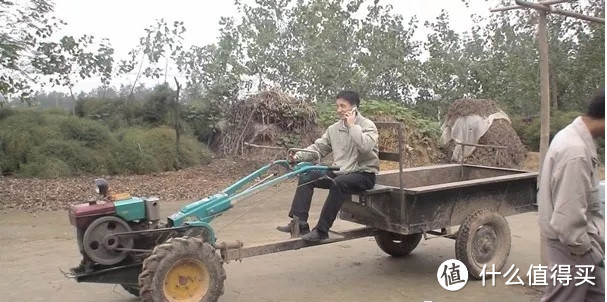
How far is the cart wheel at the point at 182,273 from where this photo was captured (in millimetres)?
4426

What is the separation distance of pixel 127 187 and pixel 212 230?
684cm

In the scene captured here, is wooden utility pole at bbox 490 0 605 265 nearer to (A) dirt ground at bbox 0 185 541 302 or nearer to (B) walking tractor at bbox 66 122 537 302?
(B) walking tractor at bbox 66 122 537 302

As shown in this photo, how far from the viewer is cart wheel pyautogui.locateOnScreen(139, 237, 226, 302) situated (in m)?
4.43

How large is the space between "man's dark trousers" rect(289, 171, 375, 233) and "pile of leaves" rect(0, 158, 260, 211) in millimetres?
5289

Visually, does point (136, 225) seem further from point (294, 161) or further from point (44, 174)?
point (44, 174)

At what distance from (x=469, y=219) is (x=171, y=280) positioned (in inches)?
108

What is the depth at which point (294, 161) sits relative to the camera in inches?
223

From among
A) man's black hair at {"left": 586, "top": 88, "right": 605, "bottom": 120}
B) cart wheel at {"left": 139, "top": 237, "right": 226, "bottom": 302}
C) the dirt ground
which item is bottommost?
the dirt ground

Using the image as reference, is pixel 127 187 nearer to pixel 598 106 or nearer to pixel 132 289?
pixel 132 289

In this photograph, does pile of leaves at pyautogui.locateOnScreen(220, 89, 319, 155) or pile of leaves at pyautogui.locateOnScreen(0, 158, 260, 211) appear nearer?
pile of leaves at pyautogui.locateOnScreen(0, 158, 260, 211)

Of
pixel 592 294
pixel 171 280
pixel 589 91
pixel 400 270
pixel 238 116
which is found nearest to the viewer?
pixel 592 294

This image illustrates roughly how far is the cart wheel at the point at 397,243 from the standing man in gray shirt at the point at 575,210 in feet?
10.3

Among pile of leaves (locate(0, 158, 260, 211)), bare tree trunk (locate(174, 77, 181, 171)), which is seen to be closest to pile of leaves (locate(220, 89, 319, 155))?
pile of leaves (locate(0, 158, 260, 211))

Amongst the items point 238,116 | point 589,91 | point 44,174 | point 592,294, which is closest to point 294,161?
point 592,294
